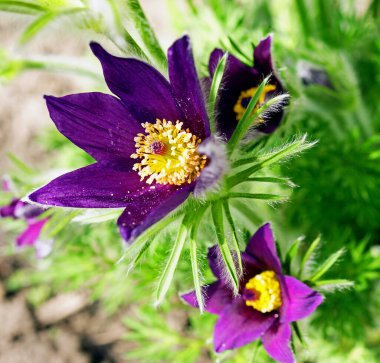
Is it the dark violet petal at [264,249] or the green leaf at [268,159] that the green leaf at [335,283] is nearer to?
the dark violet petal at [264,249]

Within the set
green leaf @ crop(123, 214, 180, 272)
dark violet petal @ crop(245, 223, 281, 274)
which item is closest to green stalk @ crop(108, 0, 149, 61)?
green leaf @ crop(123, 214, 180, 272)

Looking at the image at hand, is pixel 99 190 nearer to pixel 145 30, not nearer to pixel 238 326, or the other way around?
pixel 145 30

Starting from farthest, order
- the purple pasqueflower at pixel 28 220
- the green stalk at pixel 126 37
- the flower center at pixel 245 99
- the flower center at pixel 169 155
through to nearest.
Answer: the purple pasqueflower at pixel 28 220, the flower center at pixel 245 99, the flower center at pixel 169 155, the green stalk at pixel 126 37

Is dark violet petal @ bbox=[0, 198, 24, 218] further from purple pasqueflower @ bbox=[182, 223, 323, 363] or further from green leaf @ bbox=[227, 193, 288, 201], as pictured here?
→ green leaf @ bbox=[227, 193, 288, 201]

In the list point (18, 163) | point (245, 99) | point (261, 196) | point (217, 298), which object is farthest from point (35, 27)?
point (18, 163)

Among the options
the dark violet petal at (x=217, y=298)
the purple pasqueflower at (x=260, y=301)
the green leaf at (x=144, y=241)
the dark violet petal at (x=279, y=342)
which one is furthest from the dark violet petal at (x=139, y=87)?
the dark violet petal at (x=279, y=342)
